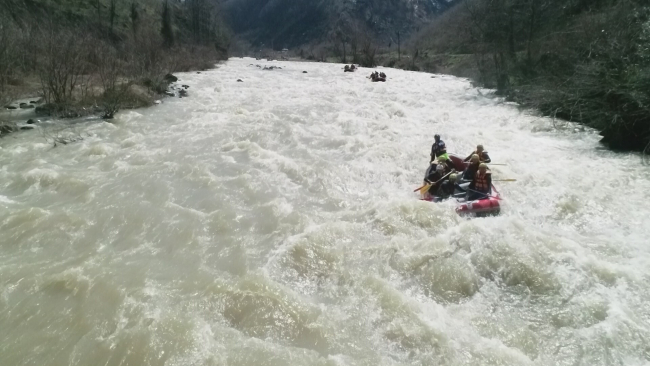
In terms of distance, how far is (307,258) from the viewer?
630cm

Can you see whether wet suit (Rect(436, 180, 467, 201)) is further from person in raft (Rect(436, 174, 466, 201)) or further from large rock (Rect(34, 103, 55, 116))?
large rock (Rect(34, 103, 55, 116))

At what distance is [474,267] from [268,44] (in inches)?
6315

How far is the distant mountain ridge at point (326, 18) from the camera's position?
483 ft

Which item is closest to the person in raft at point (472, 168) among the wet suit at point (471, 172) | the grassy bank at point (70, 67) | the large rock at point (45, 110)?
the wet suit at point (471, 172)

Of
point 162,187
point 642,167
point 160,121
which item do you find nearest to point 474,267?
point 162,187

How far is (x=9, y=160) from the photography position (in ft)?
33.3

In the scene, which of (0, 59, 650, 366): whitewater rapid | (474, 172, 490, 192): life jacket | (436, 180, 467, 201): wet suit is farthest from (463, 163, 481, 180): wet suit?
(0, 59, 650, 366): whitewater rapid

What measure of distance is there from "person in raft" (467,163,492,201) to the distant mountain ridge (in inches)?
5585

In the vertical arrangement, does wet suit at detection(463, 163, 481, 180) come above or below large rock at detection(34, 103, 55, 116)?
below

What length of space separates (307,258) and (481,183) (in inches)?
160

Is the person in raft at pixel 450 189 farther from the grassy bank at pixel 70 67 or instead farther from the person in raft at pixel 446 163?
the grassy bank at pixel 70 67

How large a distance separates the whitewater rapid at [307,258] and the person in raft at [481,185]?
1.76 feet

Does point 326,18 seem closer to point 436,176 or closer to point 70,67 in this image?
point 70,67

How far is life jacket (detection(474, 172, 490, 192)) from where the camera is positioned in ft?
26.5
